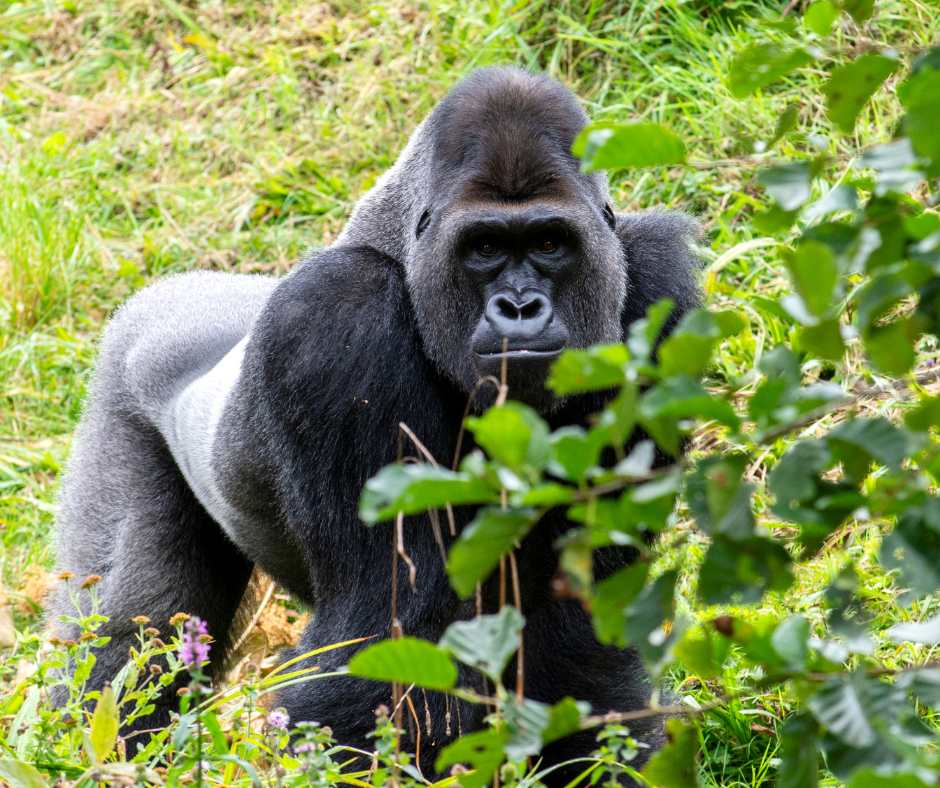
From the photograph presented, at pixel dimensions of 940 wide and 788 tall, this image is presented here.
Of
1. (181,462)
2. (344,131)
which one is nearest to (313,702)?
(181,462)

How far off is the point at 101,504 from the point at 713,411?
3543 mm

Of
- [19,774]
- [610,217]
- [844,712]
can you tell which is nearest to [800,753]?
[844,712]

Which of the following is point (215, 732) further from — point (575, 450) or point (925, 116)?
point (925, 116)

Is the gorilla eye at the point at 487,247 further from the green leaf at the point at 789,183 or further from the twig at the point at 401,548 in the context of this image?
the green leaf at the point at 789,183

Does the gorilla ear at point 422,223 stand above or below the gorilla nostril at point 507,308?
above

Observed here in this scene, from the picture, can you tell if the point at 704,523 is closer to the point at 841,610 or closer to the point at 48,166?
the point at 841,610

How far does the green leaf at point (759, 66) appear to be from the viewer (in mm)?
1358

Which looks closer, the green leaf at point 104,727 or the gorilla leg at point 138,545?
the green leaf at point 104,727

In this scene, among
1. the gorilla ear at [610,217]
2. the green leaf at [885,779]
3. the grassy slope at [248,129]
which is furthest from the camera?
the grassy slope at [248,129]

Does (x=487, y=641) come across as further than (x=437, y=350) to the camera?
No

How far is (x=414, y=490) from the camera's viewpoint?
116 cm

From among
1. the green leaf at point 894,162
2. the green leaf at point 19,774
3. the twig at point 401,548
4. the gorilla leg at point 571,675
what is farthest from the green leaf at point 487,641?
the gorilla leg at point 571,675

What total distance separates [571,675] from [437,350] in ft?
3.56

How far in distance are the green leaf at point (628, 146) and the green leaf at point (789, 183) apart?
109 millimetres
